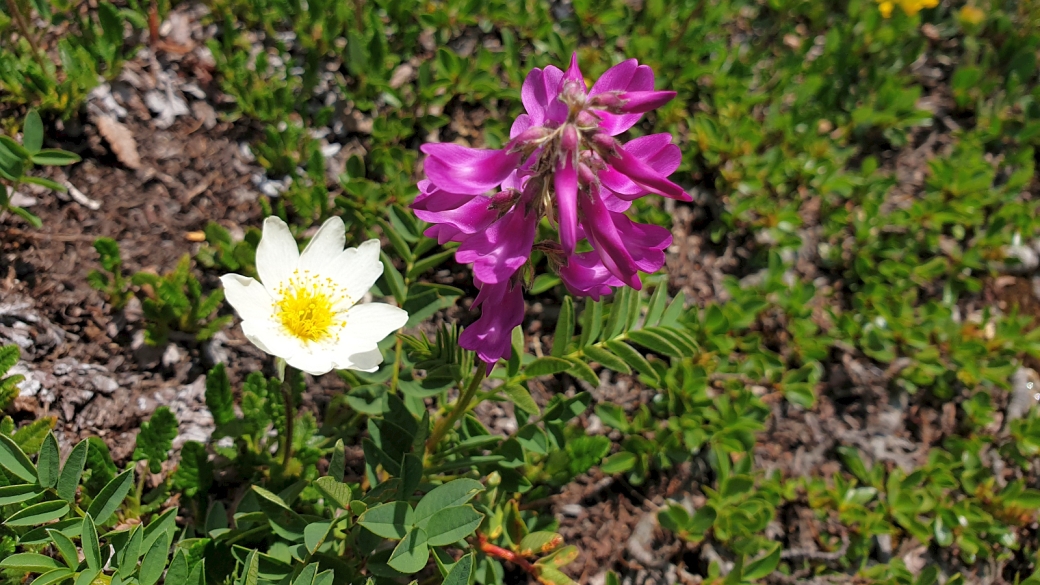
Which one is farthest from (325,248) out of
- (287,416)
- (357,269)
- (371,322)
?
(287,416)

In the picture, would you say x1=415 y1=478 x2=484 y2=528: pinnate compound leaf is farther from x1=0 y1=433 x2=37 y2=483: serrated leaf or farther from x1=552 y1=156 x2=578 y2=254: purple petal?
x1=0 y1=433 x2=37 y2=483: serrated leaf

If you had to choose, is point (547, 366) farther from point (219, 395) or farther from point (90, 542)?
point (90, 542)

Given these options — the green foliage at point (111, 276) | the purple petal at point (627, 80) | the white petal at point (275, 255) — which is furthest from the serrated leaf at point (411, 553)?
the green foliage at point (111, 276)

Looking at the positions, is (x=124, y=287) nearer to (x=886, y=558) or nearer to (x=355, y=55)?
(x=355, y=55)

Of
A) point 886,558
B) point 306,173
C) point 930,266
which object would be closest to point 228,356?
point 306,173

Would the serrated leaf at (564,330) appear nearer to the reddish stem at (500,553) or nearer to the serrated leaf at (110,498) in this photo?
the reddish stem at (500,553)

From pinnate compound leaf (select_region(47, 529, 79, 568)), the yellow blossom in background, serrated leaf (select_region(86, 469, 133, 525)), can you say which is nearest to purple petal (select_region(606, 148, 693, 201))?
serrated leaf (select_region(86, 469, 133, 525))
